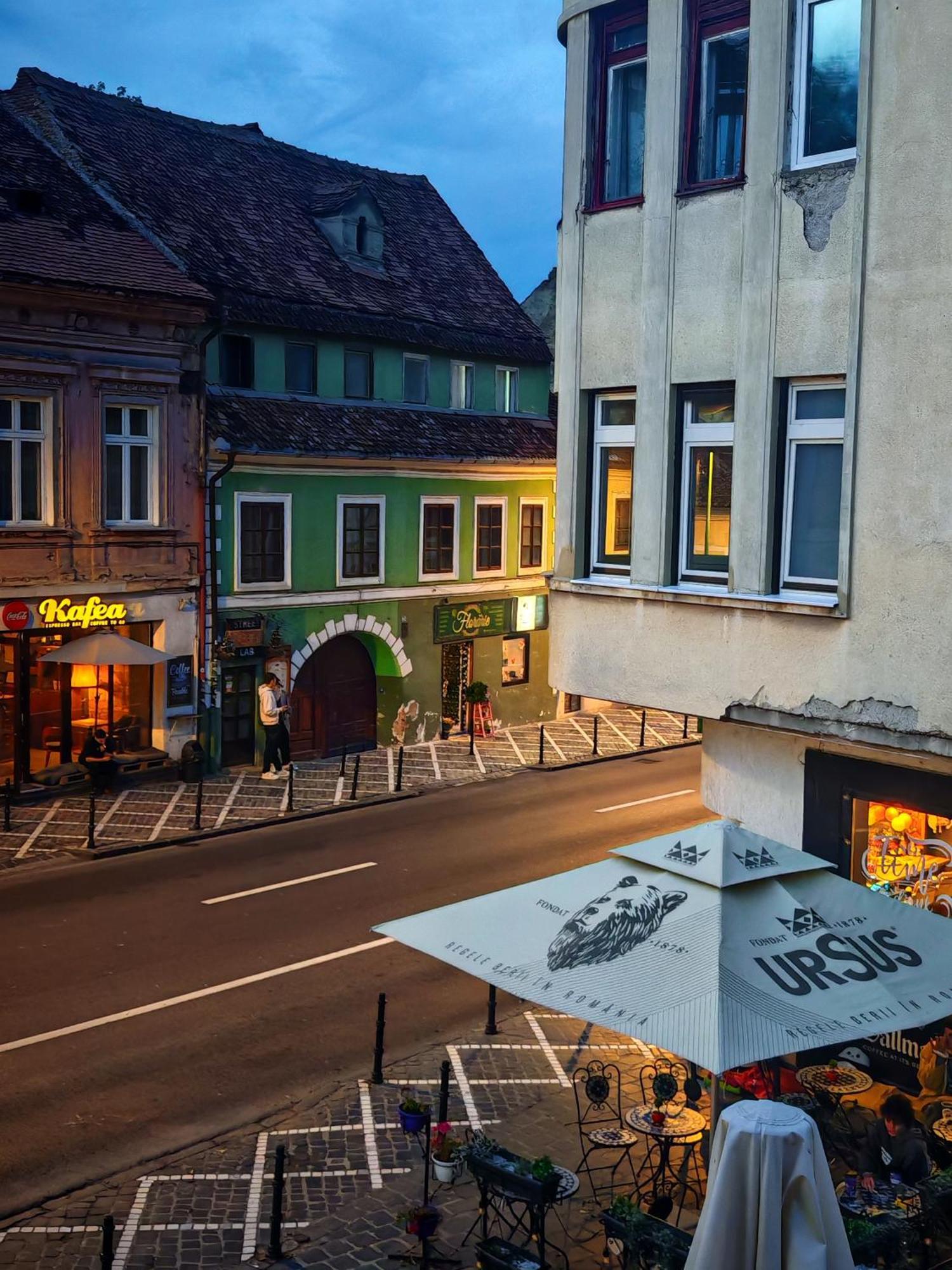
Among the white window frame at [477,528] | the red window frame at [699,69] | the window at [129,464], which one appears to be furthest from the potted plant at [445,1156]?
the white window frame at [477,528]

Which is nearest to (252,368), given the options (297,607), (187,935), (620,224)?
(297,607)

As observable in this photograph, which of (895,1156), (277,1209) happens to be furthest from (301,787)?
(895,1156)

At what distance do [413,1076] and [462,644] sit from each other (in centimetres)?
1906

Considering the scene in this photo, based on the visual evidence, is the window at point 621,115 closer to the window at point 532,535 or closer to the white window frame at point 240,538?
the white window frame at point 240,538

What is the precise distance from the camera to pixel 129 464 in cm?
2352

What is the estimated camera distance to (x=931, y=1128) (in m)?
9.91

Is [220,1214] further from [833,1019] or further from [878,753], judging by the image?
[878,753]

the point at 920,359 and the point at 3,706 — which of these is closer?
the point at 920,359

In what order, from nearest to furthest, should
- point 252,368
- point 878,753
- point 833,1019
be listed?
Answer: point 833,1019 → point 878,753 → point 252,368

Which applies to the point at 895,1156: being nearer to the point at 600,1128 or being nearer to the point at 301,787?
the point at 600,1128

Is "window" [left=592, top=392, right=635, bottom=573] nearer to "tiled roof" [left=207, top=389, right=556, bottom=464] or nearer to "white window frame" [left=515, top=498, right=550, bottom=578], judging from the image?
"tiled roof" [left=207, top=389, right=556, bottom=464]

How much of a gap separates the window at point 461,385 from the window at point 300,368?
421 centimetres

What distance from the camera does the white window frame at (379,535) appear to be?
2742cm

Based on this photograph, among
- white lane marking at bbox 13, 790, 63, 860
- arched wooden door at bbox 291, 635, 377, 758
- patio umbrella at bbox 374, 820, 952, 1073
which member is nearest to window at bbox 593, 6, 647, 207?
patio umbrella at bbox 374, 820, 952, 1073
